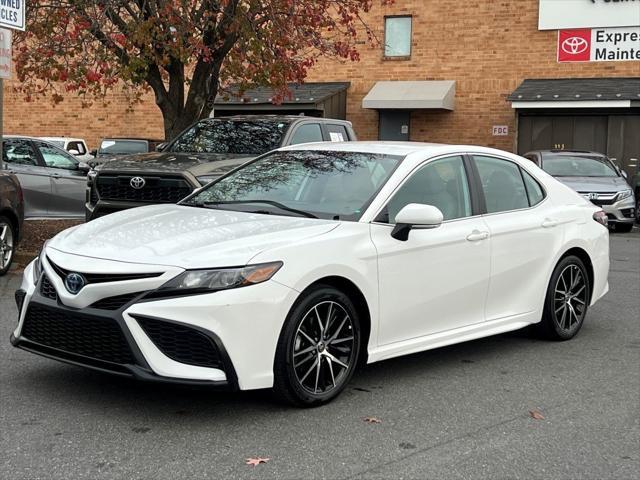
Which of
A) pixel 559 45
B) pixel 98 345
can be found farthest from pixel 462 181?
pixel 559 45

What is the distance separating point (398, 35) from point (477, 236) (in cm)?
1920

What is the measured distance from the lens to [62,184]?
12938 mm

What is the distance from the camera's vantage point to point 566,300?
664 centimetres

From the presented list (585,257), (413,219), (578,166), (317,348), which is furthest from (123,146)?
(317,348)

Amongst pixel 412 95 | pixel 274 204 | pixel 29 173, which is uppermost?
pixel 412 95

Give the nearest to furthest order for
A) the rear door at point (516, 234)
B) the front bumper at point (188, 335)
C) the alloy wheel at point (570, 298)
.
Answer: the front bumper at point (188, 335) → the rear door at point (516, 234) → the alloy wheel at point (570, 298)

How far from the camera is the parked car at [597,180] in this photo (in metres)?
16.1

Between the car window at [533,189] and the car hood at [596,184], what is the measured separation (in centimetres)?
1014

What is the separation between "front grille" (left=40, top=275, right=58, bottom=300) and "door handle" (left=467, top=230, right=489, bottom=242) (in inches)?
106

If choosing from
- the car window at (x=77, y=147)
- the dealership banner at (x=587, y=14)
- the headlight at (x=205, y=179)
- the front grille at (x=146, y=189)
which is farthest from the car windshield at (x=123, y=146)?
the headlight at (x=205, y=179)

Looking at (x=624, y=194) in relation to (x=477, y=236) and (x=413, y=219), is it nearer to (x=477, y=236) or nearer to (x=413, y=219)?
(x=477, y=236)

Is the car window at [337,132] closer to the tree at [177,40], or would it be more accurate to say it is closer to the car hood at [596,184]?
the tree at [177,40]

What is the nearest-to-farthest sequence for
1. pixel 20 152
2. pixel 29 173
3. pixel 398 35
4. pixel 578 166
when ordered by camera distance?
pixel 29 173, pixel 20 152, pixel 578 166, pixel 398 35

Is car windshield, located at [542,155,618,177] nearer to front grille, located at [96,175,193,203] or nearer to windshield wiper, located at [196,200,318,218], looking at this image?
front grille, located at [96,175,193,203]
